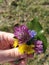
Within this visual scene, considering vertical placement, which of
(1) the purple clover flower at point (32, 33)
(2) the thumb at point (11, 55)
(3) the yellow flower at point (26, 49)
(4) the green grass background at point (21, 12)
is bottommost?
(4) the green grass background at point (21, 12)

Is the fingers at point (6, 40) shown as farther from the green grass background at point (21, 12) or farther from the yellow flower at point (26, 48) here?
the green grass background at point (21, 12)

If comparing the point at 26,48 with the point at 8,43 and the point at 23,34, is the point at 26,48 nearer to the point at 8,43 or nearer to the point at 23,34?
the point at 23,34

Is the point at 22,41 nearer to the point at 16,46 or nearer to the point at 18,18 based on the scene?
the point at 16,46

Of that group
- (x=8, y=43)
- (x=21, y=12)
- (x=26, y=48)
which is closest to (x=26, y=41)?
(x=26, y=48)

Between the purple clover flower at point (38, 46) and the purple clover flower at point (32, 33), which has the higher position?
the purple clover flower at point (32, 33)

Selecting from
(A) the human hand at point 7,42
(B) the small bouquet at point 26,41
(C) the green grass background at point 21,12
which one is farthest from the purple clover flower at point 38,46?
(C) the green grass background at point 21,12

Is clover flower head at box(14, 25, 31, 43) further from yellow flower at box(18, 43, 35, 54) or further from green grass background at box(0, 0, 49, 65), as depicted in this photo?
green grass background at box(0, 0, 49, 65)
